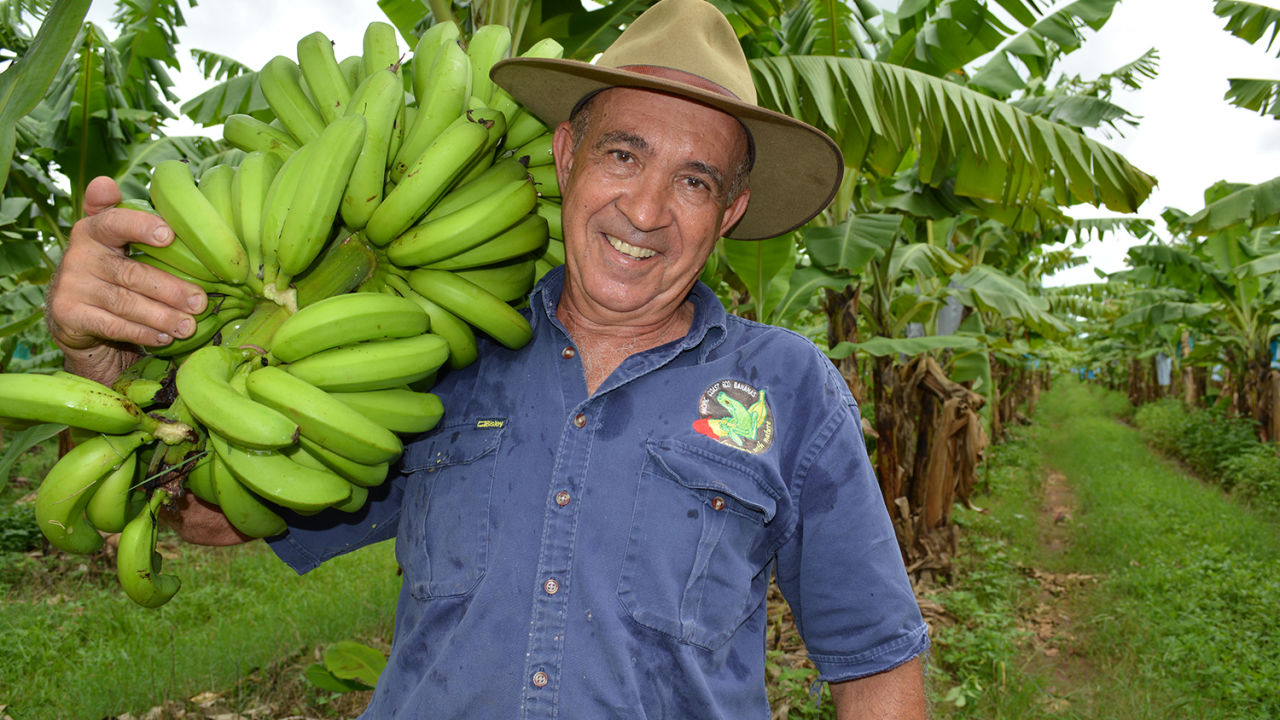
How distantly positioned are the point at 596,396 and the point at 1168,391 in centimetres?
3153

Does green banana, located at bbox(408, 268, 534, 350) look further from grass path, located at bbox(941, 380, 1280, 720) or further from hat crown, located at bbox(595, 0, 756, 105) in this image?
grass path, located at bbox(941, 380, 1280, 720)

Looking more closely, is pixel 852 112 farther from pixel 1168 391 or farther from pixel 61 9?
pixel 1168 391

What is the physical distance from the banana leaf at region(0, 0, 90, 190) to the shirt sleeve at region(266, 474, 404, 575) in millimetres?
1036

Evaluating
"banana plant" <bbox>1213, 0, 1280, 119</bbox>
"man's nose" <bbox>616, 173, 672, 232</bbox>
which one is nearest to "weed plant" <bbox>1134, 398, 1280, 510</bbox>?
"banana plant" <bbox>1213, 0, 1280, 119</bbox>

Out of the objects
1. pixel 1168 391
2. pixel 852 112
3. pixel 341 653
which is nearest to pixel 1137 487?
pixel 852 112

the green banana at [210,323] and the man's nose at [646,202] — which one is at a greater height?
the man's nose at [646,202]

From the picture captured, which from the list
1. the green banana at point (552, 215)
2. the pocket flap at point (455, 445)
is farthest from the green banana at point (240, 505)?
the green banana at point (552, 215)

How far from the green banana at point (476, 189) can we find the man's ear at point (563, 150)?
8.2 inches

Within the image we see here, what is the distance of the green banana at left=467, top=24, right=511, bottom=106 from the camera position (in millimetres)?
1881

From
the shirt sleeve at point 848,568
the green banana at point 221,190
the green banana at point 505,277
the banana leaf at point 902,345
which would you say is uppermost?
the green banana at point 221,190

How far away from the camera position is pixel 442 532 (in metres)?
1.63

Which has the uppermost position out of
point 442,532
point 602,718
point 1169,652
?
point 442,532

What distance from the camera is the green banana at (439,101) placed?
1.55m

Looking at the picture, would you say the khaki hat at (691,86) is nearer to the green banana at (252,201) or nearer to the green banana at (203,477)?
the green banana at (252,201)
